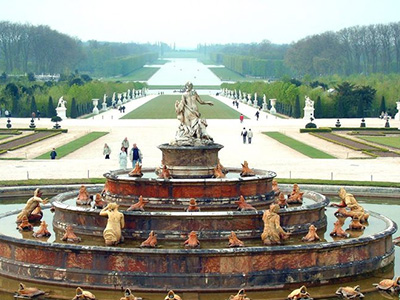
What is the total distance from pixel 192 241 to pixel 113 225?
1777 millimetres

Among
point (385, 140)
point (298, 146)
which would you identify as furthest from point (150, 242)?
point (385, 140)

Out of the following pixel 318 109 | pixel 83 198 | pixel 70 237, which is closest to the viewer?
pixel 70 237

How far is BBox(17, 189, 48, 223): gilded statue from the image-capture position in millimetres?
21823

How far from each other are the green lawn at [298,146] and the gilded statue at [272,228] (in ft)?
77.0

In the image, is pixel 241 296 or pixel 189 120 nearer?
pixel 241 296

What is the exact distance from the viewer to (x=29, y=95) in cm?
8175

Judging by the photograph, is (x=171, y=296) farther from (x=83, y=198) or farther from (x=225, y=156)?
(x=225, y=156)

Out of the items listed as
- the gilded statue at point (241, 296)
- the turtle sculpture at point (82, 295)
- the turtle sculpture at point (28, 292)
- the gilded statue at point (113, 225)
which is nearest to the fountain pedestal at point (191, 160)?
the gilded statue at point (113, 225)

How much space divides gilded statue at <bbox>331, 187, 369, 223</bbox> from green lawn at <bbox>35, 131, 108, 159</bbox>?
21466 mm

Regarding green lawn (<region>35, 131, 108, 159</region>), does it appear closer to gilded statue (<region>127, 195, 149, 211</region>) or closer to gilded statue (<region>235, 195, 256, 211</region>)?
gilded statue (<region>127, 195, 149, 211</region>)

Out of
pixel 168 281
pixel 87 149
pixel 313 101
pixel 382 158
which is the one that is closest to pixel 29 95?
pixel 313 101

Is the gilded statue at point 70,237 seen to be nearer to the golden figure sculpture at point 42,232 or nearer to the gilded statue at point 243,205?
the golden figure sculpture at point 42,232

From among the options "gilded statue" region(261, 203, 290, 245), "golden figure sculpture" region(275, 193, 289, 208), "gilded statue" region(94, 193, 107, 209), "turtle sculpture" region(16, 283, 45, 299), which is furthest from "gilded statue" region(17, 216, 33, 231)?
"golden figure sculpture" region(275, 193, 289, 208)

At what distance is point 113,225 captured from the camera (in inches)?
762
